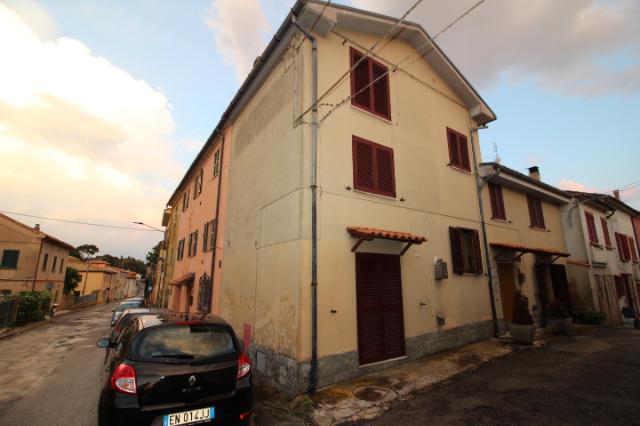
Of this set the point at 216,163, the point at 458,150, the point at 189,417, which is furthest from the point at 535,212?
the point at 189,417

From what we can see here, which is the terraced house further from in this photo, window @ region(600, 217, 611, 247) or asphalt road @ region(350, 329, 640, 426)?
window @ region(600, 217, 611, 247)

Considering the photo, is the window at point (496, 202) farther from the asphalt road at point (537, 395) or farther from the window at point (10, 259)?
the window at point (10, 259)

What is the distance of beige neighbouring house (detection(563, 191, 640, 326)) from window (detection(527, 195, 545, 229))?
2202 mm

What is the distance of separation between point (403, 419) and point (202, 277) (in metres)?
11.1

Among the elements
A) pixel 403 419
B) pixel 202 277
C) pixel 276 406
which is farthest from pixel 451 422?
pixel 202 277

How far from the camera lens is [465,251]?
1012 cm

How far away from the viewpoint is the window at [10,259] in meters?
23.4

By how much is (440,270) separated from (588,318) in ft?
29.9

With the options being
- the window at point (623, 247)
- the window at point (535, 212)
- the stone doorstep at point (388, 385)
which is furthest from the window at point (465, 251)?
the window at point (623, 247)

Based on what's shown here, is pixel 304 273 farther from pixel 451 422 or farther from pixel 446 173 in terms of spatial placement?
pixel 446 173

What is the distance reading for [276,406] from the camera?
17.8 ft

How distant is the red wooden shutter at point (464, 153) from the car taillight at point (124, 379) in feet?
37.1

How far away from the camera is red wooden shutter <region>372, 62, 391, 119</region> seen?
8.89 m

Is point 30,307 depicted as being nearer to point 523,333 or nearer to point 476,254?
point 476,254
